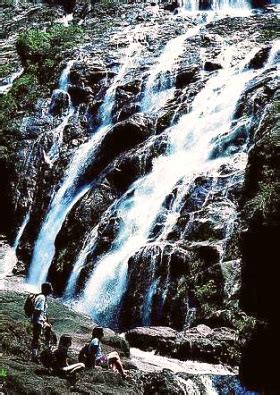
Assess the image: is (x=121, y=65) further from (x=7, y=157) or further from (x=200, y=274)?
(x=200, y=274)

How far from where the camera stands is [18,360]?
450 inches

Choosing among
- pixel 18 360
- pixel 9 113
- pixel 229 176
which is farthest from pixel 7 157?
pixel 18 360

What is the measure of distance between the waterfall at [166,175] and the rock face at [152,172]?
91 mm

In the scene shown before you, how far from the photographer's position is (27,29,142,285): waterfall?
26641mm

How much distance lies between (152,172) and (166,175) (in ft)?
2.69

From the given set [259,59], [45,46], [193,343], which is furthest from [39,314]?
[45,46]

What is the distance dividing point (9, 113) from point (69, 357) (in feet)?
76.7

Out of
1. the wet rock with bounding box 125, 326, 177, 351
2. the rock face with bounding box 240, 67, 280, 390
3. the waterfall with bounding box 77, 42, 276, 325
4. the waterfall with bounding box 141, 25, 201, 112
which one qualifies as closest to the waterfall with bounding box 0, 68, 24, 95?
the waterfall with bounding box 141, 25, 201, 112

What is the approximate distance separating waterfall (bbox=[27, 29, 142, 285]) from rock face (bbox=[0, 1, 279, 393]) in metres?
0.08

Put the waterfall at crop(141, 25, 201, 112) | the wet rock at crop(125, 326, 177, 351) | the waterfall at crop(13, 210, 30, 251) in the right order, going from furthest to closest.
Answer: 1. the waterfall at crop(141, 25, 201, 112)
2. the waterfall at crop(13, 210, 30, 251)
3. the wet rock at crop(125, 326, 177, 351)

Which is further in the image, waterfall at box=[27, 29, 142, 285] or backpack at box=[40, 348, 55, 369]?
waterfall at box=[27, 29, 142, 285]

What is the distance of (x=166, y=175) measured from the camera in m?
24.5

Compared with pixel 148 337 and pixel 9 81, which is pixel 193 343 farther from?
pixel 9 81

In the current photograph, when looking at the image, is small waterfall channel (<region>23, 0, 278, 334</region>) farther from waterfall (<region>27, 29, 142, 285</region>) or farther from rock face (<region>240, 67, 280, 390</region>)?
rock face (<region>240, 67, 280, 390</region>)
